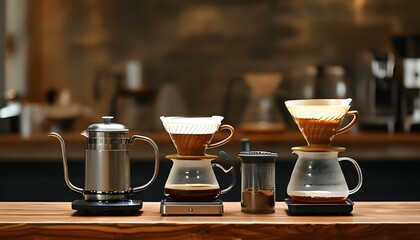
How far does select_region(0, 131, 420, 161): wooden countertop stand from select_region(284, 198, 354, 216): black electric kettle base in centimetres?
204

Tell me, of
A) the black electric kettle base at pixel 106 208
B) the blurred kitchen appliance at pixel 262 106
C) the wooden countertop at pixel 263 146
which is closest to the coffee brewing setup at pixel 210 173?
the black electric kettle base at pixel 106 208

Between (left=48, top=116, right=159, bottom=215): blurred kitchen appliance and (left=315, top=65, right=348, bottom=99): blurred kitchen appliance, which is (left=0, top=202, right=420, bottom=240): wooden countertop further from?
(left=315, top=65, right=348, bottom=99): blurred kitchen appliance

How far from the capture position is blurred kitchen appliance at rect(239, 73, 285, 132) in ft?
14.4

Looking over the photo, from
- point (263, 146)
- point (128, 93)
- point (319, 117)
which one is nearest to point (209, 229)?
point (319, 117)

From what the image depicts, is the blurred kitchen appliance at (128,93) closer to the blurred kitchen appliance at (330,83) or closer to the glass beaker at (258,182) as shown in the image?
the blurred kitchen appliance at (330,83)

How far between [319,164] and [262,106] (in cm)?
257

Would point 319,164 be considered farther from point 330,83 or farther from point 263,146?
point 330,83

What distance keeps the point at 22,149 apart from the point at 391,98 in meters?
2.14

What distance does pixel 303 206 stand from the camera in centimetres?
189

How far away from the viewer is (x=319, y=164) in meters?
1.92

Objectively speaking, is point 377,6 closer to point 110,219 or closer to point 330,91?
point 330,91

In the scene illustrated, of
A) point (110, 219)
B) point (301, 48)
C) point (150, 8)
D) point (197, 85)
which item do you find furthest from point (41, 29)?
point (110, 219)

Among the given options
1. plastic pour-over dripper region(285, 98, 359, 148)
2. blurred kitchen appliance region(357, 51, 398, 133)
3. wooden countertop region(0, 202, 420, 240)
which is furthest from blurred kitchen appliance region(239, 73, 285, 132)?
A: wooden countertop region(0, 202, 420, 240)

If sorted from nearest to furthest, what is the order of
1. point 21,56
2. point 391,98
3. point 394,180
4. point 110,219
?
1. point 110,219
2. point 394,180
3. point 391,98
4. point 21,56
